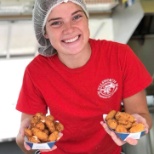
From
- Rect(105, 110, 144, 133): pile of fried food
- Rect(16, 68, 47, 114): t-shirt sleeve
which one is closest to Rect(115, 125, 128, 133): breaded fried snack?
Rect(105, 110, 144, 133): pile of fried food

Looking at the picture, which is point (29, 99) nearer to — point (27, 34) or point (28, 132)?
point (28, 132)

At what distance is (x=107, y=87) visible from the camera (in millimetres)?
1229

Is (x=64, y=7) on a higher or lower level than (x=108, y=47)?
higher

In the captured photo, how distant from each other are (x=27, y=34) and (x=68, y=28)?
54.5 inches

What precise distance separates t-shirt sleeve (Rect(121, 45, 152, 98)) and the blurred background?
2.66ft

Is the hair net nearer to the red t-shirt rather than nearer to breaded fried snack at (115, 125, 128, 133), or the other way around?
the red t-shirt

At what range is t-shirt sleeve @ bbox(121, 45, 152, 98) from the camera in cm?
120

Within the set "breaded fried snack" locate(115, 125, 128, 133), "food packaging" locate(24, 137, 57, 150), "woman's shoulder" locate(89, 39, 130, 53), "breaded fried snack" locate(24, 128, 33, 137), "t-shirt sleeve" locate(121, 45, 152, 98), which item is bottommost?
"food packaging" locate(24, 137, 57, 150)

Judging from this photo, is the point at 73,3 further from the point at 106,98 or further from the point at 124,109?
the point at 124,109

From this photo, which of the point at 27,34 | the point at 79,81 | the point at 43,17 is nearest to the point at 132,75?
the point at 79,81

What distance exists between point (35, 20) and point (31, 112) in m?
0.42

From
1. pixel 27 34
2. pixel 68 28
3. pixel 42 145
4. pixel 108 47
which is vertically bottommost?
pixel 42 145

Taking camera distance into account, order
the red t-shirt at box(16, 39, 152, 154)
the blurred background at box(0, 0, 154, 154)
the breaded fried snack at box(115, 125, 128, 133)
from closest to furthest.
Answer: the breaded fried snack at box(115, 125, 128, 133), the red t-shirt at box(16, 39, 152, 154), the blurred background at box(0, 0, 154, 154)

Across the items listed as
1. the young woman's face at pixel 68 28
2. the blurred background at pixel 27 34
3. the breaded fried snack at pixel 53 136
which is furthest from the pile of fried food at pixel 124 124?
the blurred background at pixel 27 34
